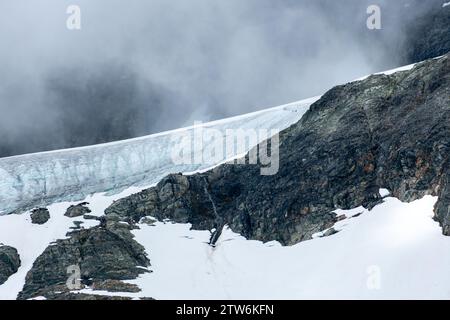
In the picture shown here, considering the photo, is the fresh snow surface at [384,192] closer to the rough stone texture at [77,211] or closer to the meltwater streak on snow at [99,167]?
the meltwater streak on snow at [99,167]

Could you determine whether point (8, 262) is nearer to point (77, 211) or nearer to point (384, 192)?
point (77, 211)

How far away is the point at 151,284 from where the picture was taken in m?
59.2

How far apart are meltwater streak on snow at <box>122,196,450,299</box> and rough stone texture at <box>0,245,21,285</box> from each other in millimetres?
11391

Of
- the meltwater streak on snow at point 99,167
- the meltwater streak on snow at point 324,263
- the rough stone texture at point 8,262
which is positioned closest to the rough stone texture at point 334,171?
the meltwater streak on snow at point 324,263

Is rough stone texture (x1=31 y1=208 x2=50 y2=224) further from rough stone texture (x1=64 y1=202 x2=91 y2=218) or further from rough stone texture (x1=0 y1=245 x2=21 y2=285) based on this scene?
rough stone texture (x1=0 y1=245 x2=21 y2=285)

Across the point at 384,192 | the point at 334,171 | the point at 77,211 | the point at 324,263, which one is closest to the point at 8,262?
the point at 77,211

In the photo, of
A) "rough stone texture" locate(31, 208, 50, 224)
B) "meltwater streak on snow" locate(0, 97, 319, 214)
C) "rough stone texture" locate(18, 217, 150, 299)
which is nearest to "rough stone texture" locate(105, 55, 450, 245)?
"rough stone texture" locate(18, 217, 150, 299)

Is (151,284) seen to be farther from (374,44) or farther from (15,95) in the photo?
(15,95)

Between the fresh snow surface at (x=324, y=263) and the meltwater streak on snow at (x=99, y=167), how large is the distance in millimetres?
17653

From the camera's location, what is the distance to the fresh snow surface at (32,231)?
208ft

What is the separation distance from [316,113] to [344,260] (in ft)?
80.0
